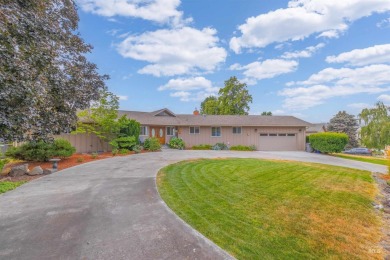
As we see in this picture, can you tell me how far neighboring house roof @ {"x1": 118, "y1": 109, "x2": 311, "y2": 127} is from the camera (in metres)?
23.7

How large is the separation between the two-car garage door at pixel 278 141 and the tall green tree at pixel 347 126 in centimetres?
1745

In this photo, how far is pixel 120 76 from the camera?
735 inches

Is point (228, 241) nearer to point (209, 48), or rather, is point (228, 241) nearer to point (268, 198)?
point (268, 198)

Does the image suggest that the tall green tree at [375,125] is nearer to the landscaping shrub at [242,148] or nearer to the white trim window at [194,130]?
the landscaping shrub at [242,148]

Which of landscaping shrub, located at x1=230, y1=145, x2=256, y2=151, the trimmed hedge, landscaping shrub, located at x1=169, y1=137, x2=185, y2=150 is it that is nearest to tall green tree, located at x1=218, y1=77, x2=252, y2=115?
landscaping shrub, located at x1=230, y1=145, x2=256, y2=151

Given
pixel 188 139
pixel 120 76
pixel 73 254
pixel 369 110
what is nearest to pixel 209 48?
pixel 120 76

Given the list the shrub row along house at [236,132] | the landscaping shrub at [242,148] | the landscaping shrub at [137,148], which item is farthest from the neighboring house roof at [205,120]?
the landscaping shrub at [137,148]

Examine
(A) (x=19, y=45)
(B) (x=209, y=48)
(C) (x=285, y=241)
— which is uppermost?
(B) (x=209, y=48)

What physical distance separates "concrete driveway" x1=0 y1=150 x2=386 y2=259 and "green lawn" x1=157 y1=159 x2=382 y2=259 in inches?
19.5

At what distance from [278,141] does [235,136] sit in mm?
4786

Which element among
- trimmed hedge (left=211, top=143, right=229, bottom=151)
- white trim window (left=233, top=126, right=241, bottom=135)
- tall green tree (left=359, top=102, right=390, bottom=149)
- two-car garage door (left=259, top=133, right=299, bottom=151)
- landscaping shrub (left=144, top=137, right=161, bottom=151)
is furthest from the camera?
tall green tree (left=359, top=102, right=390, bottom=149)

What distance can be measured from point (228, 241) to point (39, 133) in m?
5.13

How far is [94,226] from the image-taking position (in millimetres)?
4449

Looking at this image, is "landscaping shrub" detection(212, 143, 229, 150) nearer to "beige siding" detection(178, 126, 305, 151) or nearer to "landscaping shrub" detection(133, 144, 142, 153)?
"beige siding" detection(178, 126, 305, 151)
